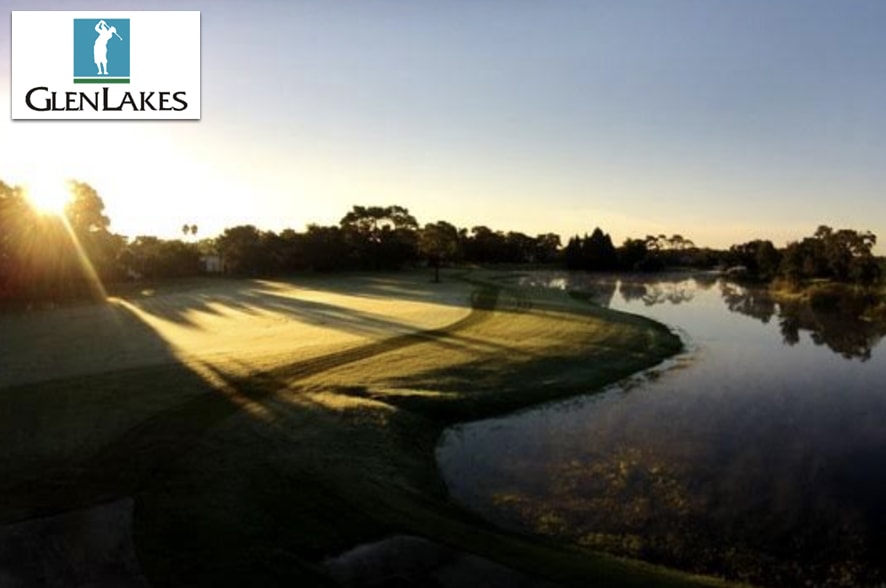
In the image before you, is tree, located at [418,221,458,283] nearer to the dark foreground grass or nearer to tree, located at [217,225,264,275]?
tree, located at [217,225,264,275]

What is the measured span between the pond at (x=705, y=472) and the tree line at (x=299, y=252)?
5150 cm

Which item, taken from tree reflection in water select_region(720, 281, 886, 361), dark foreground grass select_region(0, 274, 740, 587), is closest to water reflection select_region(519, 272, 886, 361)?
tree reflection in water select_region(720, 281, 886, 361)

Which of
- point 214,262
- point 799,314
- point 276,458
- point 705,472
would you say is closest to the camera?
point 276,458

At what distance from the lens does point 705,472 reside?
59.5 ft

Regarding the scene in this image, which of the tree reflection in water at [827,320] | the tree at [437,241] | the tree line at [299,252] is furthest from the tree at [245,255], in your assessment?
the tree reflection in water at [827,320]

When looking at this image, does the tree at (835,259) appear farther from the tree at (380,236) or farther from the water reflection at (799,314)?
the tree at (380,236)

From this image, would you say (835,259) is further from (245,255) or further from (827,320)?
(245,255)

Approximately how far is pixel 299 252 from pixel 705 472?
321 feet

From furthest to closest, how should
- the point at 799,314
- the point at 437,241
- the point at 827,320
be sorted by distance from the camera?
1. the point at 437,241
2. the point at 799,314
3. the point at 827,320

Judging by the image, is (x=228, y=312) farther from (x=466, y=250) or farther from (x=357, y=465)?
(x=466, y=250)

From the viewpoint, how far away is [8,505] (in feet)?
40.1

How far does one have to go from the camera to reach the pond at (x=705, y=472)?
13.9 metres

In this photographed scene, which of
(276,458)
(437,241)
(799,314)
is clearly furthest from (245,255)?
(276,458)

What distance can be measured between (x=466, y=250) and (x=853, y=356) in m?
123
